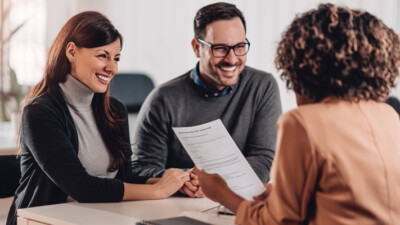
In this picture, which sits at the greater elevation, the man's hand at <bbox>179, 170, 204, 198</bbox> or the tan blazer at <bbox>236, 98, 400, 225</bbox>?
the tan blazer at <bbox>236, 98, 400, 225</bbox>

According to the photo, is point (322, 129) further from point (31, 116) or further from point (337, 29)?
point (31, 116)

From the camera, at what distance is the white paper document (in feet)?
4.85

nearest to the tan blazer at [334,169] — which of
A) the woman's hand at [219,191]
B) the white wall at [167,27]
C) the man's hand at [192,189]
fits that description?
the woman's hand at [219,191]

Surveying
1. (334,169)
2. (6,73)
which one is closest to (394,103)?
(334,169)

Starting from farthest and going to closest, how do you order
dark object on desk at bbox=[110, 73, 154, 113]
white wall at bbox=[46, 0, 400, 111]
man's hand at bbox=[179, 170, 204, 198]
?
dark object on desk at bbox=[110, 73, 154, 113] < white wall at bbox=[46, 0, 400, 111] < man's hand at bbox=[179, 170, 204, 198]

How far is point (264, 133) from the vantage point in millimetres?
2305

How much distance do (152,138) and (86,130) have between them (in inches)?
14.9

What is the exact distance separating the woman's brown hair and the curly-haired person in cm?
95

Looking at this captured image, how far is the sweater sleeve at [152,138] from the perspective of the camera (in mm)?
2244

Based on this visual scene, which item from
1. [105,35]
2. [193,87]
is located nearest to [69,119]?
[105,35]

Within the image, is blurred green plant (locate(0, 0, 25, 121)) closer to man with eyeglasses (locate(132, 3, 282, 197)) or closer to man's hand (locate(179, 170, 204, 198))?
man with eyeglasses (locate(132, 3, 282, 197))

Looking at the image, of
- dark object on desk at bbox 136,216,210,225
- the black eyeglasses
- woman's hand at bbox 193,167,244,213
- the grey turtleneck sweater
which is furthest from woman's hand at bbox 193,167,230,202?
the black eyeglasses

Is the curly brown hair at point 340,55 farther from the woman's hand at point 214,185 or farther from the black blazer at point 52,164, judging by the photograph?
the black blazer at point 52,164

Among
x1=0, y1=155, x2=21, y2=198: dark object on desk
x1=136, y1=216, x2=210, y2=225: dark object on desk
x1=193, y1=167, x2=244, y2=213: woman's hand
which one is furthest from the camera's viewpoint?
x1=0, y1=155, x2=21, y2=198: dark object on desk
